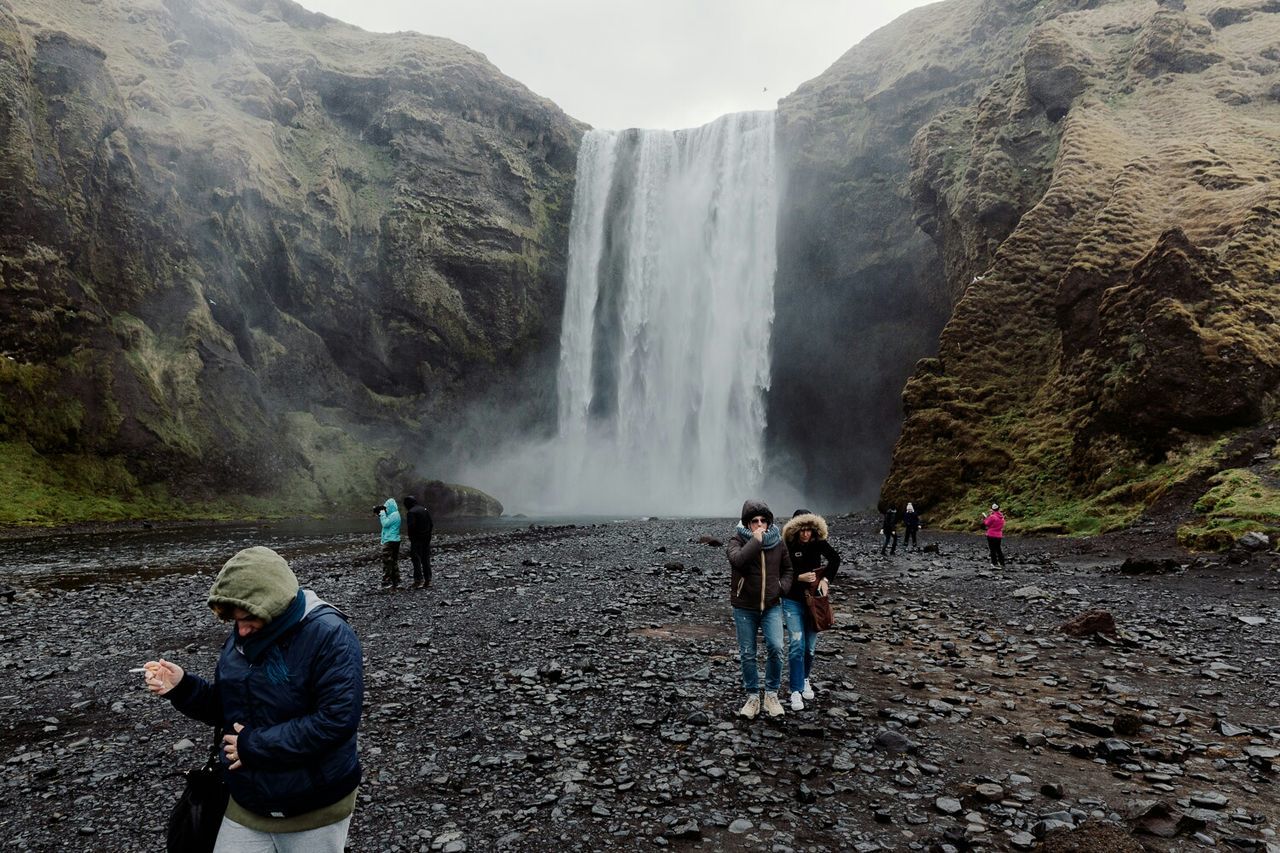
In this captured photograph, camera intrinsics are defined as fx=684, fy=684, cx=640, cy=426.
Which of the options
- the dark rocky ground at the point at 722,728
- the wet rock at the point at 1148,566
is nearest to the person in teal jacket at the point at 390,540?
the dark rocky ground at the point at 722,728

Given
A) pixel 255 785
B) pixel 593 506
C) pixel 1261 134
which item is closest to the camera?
pixel 255 785

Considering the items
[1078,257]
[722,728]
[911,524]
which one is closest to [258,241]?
[911,524]

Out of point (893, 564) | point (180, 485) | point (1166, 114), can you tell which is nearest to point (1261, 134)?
point (1166, 114)

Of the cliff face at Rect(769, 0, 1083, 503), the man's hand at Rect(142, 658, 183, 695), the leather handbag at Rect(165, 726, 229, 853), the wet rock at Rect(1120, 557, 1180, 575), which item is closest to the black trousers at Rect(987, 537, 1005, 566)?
the wet rock at Rect(1120, 557, 1180, 575)

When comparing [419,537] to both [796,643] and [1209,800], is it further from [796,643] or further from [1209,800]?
[1209,800]

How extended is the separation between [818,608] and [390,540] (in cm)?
1194

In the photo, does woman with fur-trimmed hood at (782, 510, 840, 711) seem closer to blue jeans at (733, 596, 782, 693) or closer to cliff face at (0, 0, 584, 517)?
blue jeans at (733, 596, 782, 693)

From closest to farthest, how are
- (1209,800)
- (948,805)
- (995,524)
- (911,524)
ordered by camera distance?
(1209,800), (948,805), (995,524), (911,524)

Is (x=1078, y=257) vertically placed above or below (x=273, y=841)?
above

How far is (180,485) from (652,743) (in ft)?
166

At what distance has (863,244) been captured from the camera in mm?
58094

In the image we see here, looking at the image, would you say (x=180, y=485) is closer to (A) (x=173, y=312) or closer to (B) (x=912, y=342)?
(A) (x=173, y=312)

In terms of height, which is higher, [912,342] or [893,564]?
[912,342]

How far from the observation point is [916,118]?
5772 centimetres
